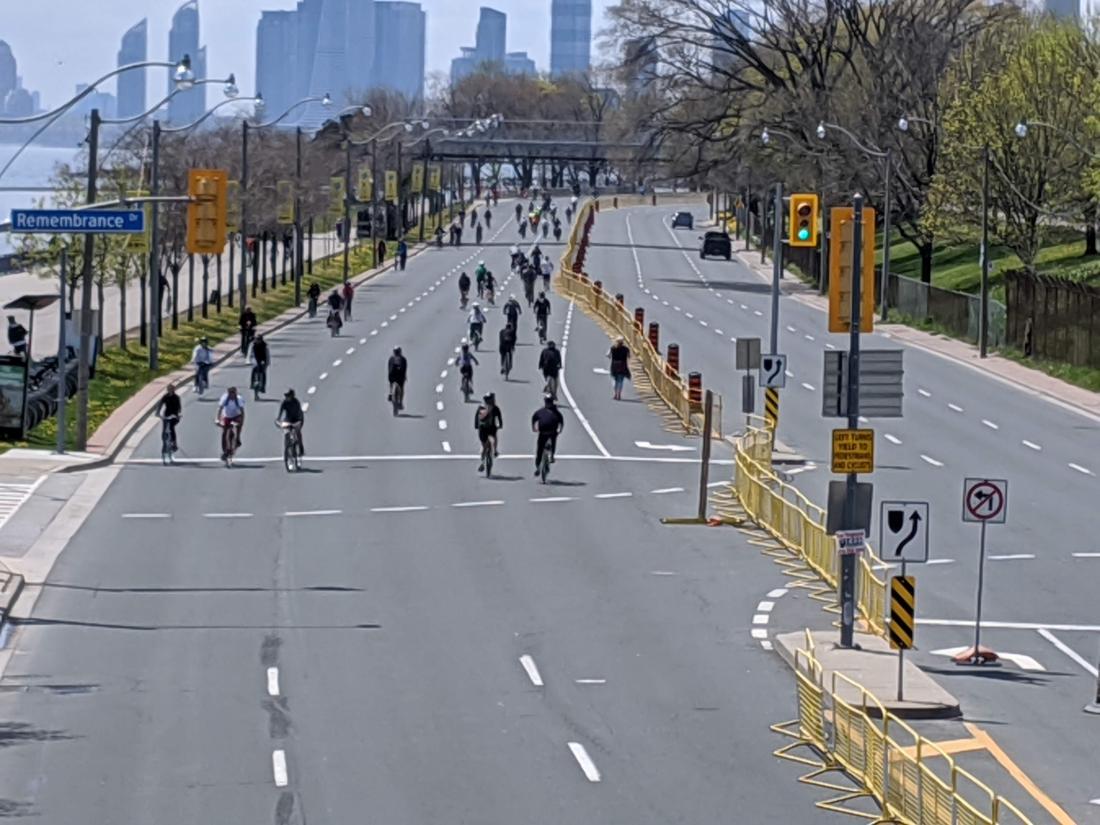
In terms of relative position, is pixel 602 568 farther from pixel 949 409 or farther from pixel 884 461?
pixel 949 409

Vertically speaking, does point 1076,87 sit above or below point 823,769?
above

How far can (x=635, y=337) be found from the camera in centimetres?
6031

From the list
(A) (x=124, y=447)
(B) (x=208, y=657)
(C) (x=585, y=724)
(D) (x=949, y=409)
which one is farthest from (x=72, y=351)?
(C) (x=585, y=724)

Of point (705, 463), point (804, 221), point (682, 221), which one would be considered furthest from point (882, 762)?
point (682, 221)

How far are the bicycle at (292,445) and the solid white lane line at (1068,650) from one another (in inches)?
653

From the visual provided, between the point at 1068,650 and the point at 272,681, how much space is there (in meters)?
9.00

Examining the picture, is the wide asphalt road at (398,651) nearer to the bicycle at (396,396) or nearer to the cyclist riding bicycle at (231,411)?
the cyclist riding bicycle at (231,411)

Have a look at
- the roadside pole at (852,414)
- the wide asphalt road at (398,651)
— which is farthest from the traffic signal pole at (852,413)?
the wide asphalt road at (398,651)

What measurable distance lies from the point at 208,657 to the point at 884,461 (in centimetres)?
2074

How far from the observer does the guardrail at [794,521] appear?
2533cm

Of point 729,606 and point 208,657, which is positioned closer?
point 208,657

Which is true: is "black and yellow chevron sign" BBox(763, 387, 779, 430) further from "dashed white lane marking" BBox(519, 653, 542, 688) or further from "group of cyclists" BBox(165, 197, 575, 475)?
"dashed white lane marking" BBox(519, 653, 542, 688)

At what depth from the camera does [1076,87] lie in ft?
227

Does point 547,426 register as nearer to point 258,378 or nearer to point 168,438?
point 168,438
